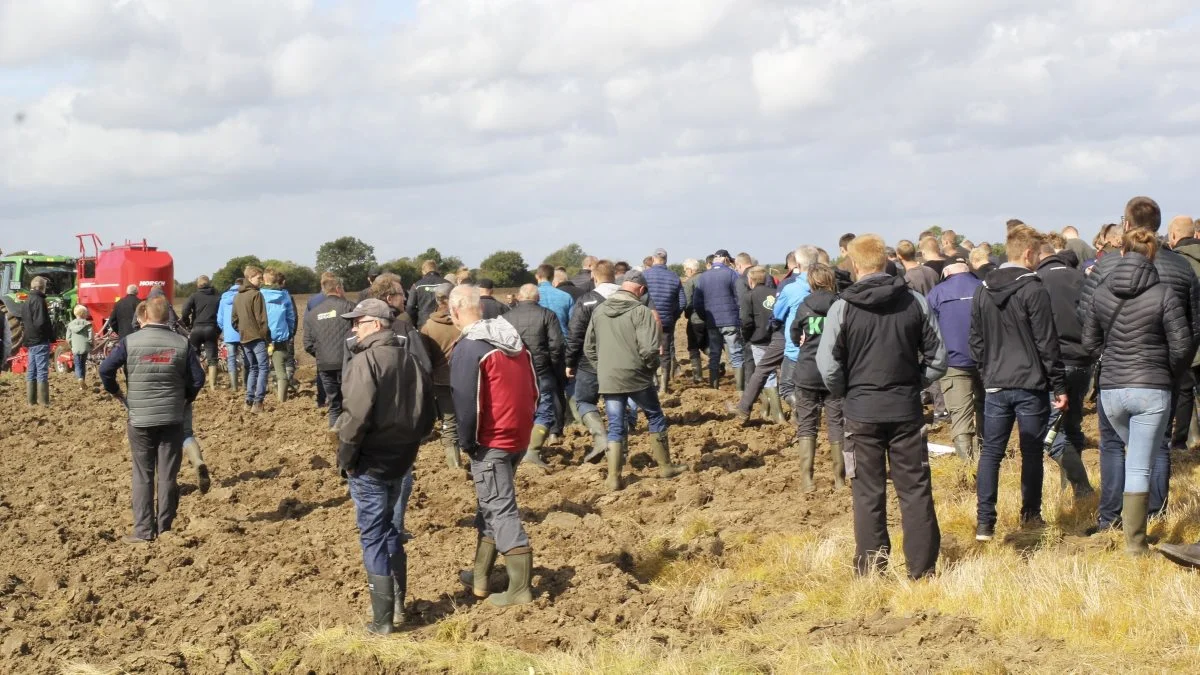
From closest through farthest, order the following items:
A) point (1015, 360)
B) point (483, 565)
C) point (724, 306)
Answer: point (483, 565) < point (1015, 360) < point (724, 306)

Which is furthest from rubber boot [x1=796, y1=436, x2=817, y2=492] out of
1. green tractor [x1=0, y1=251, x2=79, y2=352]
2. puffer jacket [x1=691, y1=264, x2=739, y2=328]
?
green tractor [x1=0, y1=251, x2=79, y2=352]

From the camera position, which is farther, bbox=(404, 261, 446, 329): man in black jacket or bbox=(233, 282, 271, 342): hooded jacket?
bbox=(233, 282, 271, 342): hooded jacket

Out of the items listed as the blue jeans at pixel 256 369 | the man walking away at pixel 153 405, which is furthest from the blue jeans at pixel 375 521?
the blue jeans at pixel 256 369

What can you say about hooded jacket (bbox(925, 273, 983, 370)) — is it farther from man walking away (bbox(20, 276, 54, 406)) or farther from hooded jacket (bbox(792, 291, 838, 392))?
man walking away (bbox(20, 276, 54, 406))

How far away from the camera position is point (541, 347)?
12336 mm

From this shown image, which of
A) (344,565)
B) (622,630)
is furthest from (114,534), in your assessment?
(622,630)

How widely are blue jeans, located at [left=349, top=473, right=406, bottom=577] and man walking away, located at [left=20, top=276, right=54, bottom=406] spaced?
12621 millimetres

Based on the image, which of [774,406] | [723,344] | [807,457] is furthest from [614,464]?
[723,344]

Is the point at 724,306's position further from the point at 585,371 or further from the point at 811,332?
the point at 811,332

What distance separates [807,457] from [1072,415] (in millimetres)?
2412

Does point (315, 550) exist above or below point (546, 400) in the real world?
below

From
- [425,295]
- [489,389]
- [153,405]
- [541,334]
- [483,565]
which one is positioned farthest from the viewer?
[425,295]

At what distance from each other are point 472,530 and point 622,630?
9.45 ft

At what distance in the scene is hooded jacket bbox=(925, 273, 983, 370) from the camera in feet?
33.8
